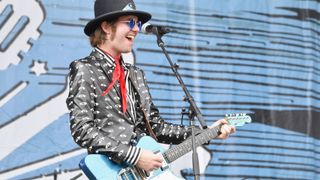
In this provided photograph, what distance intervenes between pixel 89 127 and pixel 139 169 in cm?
31

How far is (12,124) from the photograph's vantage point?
3.82m

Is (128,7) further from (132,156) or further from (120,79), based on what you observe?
(132,156)

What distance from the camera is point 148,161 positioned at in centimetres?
279

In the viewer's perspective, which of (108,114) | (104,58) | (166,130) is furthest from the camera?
(166,130)

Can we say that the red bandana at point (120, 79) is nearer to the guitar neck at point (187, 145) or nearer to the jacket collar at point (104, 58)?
the jacket collar at point (104, 58)

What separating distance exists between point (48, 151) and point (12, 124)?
278 mm

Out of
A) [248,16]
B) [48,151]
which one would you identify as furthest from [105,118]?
[248,16]

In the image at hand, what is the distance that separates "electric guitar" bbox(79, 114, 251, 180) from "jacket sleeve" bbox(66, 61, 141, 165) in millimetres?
46

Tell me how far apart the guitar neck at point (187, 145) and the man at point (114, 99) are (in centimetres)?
5

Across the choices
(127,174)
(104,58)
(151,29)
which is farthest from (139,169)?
(151,29)

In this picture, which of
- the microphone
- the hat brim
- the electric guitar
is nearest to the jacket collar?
the hat brim

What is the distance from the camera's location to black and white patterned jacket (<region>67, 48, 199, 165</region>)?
2754mm

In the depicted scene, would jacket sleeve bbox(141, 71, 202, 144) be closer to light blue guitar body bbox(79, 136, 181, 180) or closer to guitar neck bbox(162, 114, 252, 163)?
guitar neck bbox(162, 114, 252, 163)

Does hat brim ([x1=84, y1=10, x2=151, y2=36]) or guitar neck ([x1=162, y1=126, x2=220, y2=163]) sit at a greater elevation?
hat brim ([x1=84, y1=10, x2=151, y2=36])
